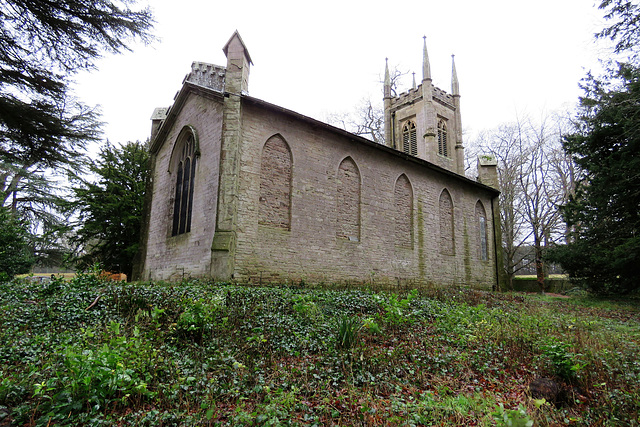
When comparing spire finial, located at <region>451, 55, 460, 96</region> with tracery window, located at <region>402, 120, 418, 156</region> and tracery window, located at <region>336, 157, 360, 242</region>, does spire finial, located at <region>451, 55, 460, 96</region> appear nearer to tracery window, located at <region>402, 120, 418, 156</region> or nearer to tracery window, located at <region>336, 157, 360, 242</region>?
tracery window, located at <region>402, 120, 418, 156</region>

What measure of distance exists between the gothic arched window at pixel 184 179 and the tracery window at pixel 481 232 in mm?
15334

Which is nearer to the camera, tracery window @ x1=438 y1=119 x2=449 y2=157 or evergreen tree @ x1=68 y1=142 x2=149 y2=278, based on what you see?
evergreen tree @ x1=68 y1=142 x2=149 y2=278

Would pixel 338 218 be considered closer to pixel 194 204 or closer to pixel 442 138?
pixel 194 204

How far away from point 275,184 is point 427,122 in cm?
1705

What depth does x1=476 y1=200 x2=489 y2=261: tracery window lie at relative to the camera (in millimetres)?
19961

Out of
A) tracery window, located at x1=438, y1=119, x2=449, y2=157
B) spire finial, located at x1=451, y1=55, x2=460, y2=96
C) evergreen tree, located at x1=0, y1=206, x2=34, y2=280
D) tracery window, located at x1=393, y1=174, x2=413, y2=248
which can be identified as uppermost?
spire finial, located at x1=451, y1=55, x2=460, y2=96

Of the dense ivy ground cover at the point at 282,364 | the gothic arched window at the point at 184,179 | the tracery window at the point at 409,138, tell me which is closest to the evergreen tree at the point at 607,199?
the dense ivy ground cover at the point at 282,364

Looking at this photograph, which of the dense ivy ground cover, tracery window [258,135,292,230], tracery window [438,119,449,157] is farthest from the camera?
tracery window [438,119,449,157]

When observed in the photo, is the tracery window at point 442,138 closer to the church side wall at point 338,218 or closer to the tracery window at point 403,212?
A: the church side wall at point 338,218

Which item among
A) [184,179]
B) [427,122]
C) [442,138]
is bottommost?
[184,179]

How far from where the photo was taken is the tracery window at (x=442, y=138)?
2611 centimetres

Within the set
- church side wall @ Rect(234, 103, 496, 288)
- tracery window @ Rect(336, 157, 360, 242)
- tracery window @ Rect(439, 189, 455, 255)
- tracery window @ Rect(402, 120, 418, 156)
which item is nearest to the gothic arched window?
church side wall @ Rect(234, 103, 496, 288)

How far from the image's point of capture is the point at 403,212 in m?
16.0

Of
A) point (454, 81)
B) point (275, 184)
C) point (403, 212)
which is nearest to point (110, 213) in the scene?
point (275, 184)
